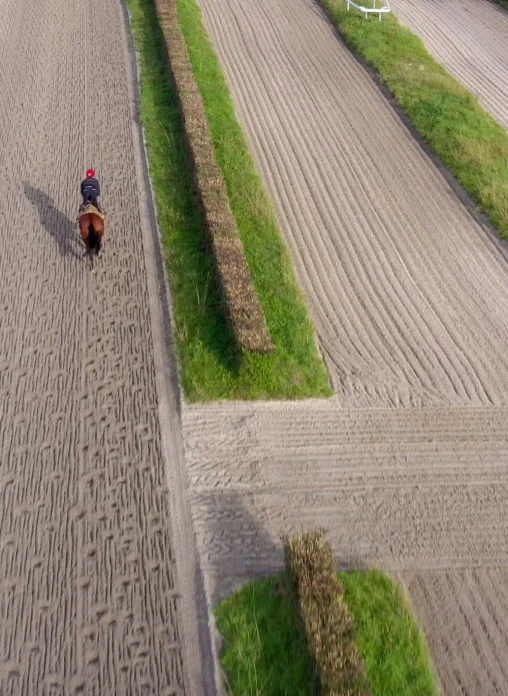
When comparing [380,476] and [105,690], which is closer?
[105,690]

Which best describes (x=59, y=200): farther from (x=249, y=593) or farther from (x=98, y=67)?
(x=249, y=593)

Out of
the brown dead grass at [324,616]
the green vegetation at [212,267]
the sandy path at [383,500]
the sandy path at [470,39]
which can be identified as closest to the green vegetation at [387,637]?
the sandy path at [383,500]

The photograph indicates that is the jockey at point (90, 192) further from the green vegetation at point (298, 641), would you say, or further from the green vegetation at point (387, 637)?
the green vegetation at point (387, 637)

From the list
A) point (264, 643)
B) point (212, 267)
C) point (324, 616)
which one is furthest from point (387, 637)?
point (212, 267)

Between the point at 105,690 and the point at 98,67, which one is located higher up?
the point at 105,690

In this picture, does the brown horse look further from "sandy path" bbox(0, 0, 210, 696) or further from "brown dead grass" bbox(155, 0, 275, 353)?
"brown dead grass" bbox(155, 0, 275, 353)


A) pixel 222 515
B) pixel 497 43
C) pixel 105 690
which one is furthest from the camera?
pixel 497 43

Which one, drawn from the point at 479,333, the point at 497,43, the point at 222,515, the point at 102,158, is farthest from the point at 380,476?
the point at 497,43

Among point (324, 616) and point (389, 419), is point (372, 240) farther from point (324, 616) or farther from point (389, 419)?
point (324, 616)
